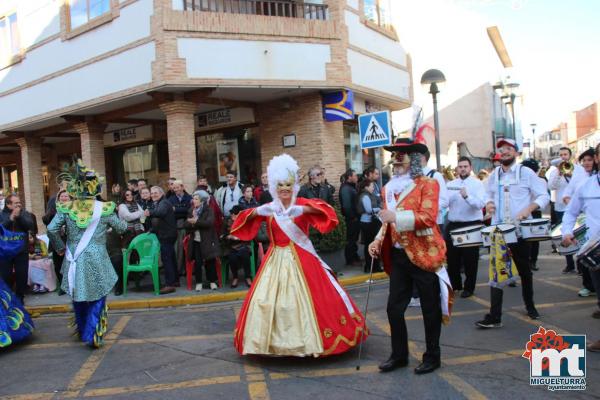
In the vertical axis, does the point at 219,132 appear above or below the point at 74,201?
above

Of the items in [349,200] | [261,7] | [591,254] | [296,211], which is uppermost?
[261,7]

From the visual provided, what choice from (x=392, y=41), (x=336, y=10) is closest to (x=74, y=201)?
(x=336, y=10)

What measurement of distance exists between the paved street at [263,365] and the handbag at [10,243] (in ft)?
4.02

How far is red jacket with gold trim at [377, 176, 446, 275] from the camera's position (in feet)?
14.4

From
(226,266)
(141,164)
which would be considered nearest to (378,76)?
(226,266)

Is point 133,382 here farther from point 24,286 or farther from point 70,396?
point 24,286

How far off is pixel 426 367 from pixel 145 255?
592cm

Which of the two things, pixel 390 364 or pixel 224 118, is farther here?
pixel 224 118

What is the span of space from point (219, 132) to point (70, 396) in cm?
1167

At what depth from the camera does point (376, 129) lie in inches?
383

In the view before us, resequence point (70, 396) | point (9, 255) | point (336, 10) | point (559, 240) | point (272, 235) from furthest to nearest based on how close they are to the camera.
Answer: point (336, 10), point (9, 255), point (559, 240), point (272, 235), point (70, 396)

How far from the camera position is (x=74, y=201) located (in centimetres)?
616

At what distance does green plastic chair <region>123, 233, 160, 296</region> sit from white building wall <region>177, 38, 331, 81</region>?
14.5ft

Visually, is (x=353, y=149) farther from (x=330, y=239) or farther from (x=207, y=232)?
(x=207, y=232)
